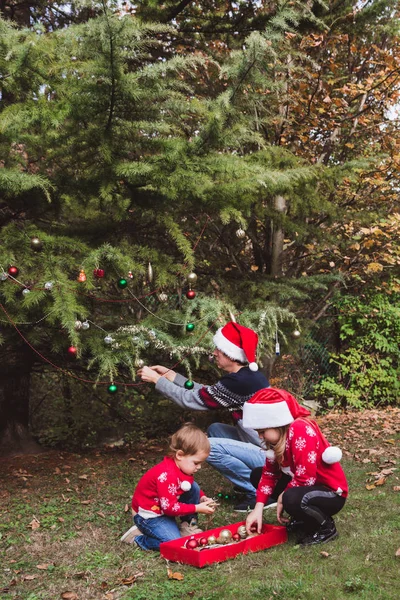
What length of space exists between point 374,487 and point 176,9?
5.06 metres

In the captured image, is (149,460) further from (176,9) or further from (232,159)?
(176,9)

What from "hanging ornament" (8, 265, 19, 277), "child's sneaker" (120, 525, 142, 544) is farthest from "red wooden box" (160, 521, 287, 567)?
"hanging ornament" (8, 265, 19, 277)

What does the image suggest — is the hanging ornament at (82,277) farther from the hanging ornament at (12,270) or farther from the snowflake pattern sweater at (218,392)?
the snowflake pattern sweater at (218,392)

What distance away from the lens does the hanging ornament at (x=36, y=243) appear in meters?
4.40

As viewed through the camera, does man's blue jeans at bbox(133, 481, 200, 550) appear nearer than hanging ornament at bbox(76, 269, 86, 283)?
Yes

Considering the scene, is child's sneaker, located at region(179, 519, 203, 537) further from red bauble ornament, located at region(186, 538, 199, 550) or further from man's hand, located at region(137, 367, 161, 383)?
man's hand, located at region(137, 367, 161, 383)

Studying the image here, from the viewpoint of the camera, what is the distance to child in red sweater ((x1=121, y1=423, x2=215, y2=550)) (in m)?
3.61

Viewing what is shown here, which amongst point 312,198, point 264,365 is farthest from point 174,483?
point 264,365

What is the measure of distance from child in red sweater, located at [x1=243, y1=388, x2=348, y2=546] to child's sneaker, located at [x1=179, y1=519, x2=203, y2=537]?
53 cm

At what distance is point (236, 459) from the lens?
4.56 metres

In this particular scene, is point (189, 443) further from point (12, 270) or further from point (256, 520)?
point (12, 270)

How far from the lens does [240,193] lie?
4.59m

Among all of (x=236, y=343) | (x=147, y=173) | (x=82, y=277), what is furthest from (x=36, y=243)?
(x=236, y=343)

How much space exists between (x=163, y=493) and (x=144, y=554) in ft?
1.27
